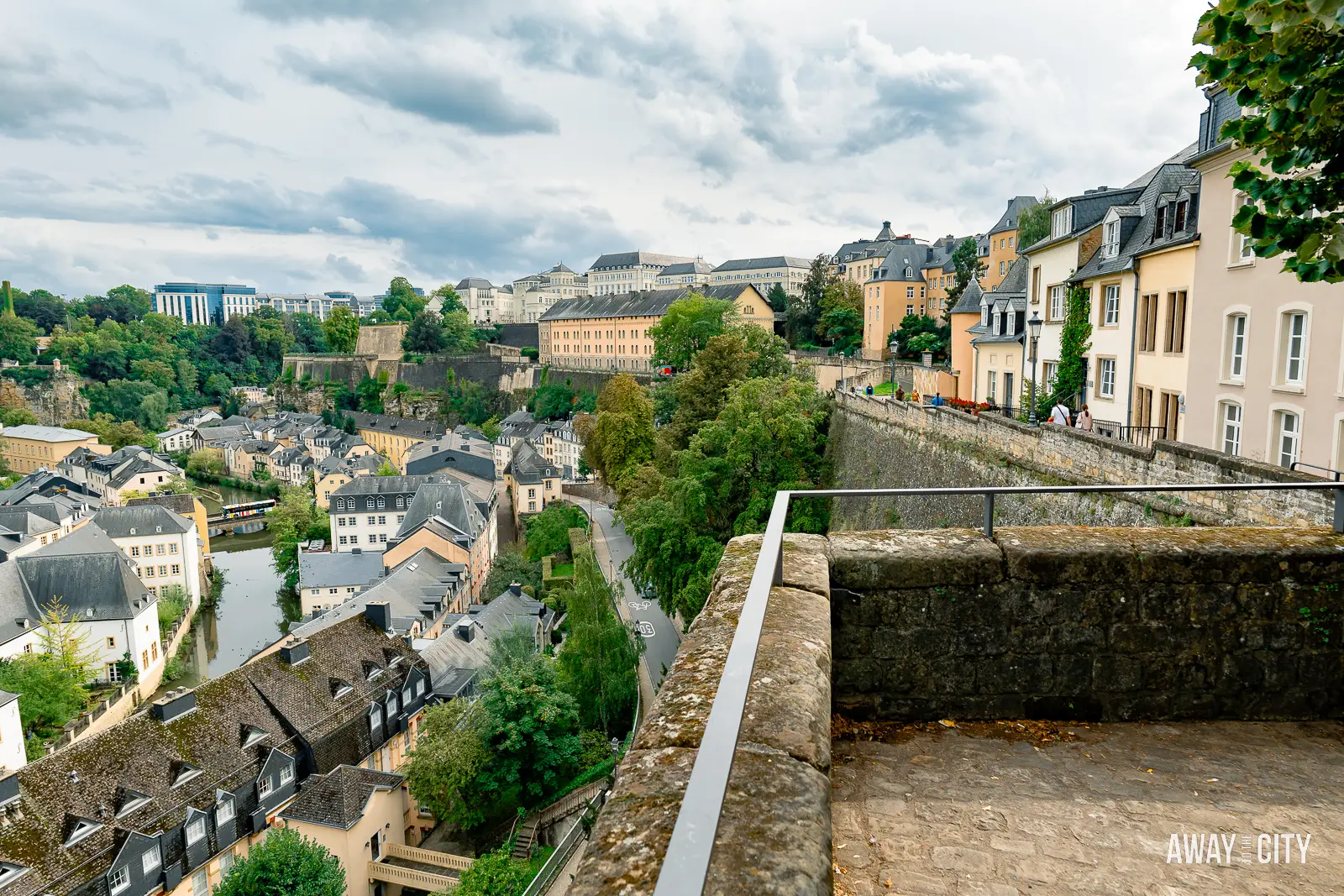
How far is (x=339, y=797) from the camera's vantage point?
65.9ft

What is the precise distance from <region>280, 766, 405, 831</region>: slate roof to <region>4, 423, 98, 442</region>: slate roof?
75143mm

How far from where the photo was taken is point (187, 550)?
42344 mm

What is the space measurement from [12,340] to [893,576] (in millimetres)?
139549

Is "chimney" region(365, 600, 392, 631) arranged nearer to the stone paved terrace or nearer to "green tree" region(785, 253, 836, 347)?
the stone paved terrace

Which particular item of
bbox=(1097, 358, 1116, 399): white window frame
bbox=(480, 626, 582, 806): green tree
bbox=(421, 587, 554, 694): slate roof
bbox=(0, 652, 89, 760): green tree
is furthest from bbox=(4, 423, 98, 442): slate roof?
bbox=(1097, 358, 1116, 399): white window frame

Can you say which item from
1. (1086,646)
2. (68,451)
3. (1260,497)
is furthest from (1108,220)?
(68,451)

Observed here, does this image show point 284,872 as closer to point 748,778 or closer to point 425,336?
point 748,778

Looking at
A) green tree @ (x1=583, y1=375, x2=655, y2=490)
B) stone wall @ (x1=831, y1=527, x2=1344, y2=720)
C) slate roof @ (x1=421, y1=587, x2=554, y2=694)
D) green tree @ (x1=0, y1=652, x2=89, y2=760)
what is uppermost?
stone wall @ (x1=831, y1=527, x2=1344, y2=720)

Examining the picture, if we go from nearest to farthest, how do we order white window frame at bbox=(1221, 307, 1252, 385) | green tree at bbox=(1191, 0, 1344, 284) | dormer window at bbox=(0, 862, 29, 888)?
green tree at bbox=(1191, 0, 1344, 284), white window frame at bbox=(1221, 307, 1252, 385), dormer window at bbox=(0, 862, 29, 888)

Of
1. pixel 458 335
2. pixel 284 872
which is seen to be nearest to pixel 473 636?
pixel 284 872

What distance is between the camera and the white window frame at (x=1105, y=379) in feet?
62.1

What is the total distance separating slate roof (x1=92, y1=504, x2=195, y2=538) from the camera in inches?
1649

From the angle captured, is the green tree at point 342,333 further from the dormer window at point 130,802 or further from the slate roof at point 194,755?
the dormer window at point 130,802

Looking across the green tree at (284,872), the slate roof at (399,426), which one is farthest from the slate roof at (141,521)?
the slate roof at (399,426)
